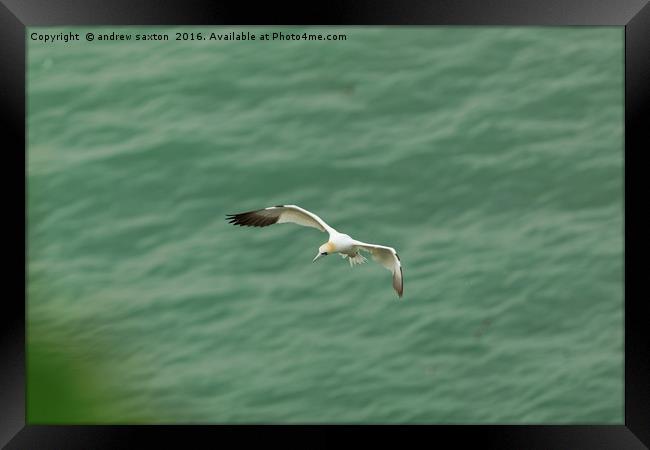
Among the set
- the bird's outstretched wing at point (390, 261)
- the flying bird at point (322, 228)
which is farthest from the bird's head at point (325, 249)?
the bird's outstretched wing at point (390, 261)

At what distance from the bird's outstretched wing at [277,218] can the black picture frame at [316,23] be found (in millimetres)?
1598

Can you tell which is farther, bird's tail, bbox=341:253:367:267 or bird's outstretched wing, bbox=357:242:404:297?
bird's tail, bbox=341:253:367:267

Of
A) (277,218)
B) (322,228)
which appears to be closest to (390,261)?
(322,228)

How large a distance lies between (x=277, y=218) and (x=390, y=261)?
100 centimetres

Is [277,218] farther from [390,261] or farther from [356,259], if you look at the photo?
[390,261]

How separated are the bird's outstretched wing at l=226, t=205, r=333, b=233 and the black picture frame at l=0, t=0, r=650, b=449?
1.60m

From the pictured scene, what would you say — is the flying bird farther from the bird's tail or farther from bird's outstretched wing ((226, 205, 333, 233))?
the bird's tail

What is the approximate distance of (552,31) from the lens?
1200 centimetres

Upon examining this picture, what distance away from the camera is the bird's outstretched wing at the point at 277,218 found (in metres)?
11.4

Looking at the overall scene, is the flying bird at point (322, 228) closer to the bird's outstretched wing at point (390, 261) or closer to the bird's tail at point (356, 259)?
the bird's outstretched wing at point (390, 261)

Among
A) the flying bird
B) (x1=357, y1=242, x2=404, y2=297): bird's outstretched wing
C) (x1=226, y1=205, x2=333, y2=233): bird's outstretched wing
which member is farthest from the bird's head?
(x1=357, y1=242, x2=404, y2=297): bird's outstretched wing

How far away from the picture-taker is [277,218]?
11484mm

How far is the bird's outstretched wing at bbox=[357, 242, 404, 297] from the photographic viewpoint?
1134cm

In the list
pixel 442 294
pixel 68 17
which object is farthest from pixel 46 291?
pixel 442 294
